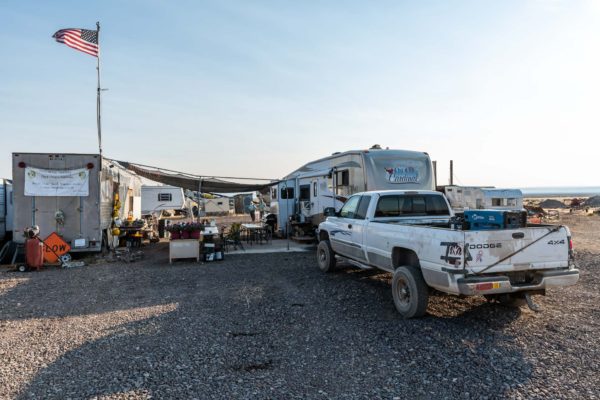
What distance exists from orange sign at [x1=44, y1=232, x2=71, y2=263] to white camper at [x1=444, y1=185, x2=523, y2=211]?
17.6 m

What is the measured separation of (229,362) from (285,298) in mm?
2815

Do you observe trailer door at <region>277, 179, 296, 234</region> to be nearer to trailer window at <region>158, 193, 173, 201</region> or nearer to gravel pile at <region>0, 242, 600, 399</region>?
gravel pile at <region>0, 242, 600, 399</region>

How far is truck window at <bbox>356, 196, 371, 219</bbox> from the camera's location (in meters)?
7.72

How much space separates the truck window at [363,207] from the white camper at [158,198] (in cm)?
1801

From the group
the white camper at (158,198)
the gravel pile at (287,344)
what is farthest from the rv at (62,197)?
the white camper at (158,198)

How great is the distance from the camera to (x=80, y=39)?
12.7 m

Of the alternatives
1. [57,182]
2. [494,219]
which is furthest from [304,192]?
[494,219]

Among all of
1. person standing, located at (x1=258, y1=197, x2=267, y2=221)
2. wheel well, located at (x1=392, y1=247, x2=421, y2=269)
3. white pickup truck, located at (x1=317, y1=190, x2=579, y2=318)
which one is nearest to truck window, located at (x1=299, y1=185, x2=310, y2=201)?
white pickup truck, located at (x1=317, y1=190, x2=579, y2=318)

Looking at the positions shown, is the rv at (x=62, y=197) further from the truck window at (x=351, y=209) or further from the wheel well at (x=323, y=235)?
the truck window at (x=351, y=209)

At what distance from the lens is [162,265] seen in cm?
1105

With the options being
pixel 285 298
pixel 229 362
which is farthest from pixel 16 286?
pixel 229 362

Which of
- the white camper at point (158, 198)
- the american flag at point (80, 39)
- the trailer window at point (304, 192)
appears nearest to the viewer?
the american flag at point (80, 39)

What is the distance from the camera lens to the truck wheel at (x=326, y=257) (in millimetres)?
9258

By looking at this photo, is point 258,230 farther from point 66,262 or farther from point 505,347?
point 505,347
